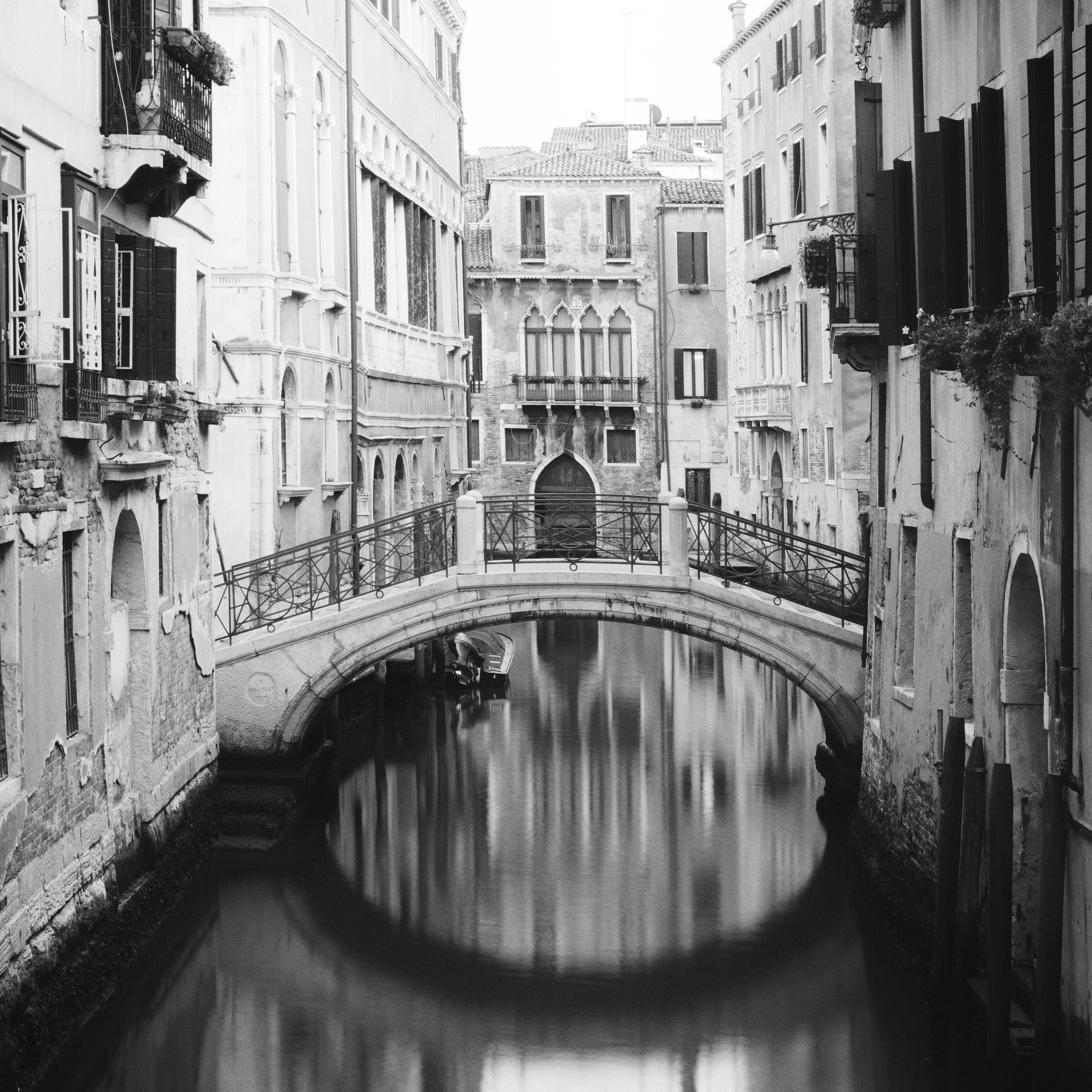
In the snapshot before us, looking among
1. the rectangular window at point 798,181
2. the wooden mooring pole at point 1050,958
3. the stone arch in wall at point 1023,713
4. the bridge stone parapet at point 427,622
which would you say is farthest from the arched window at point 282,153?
the wooden mooring pole at point 1050,958

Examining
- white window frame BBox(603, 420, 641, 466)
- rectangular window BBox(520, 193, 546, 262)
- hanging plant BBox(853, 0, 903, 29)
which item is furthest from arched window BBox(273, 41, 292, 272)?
white window frame BBox(603, 420, 641, 466)

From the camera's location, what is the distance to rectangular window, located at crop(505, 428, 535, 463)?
38.3 meters

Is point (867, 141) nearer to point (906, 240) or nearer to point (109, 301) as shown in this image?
point (906, 240)

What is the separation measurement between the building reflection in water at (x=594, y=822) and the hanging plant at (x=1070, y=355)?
5.97 meters

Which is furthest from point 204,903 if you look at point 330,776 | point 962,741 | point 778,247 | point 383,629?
point 778,247

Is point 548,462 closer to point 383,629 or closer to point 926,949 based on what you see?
point 383,629

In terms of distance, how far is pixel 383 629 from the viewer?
1647 cm

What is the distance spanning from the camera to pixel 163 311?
1293 cm

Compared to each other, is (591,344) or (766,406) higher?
(591,344)

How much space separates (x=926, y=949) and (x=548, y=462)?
27.1 metres

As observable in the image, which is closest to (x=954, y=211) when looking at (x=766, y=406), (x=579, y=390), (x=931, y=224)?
(x=931, y=224)

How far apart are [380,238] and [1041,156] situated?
16.0 m

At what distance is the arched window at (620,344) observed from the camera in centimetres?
3816

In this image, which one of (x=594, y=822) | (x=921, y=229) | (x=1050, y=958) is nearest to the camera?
(x=1050, y=958)
